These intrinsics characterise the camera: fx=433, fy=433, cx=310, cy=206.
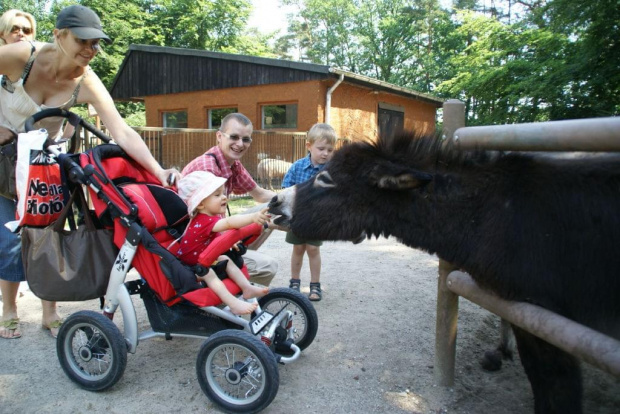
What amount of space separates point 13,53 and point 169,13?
32480 millimetres

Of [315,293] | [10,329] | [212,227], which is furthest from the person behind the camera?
[315,293]

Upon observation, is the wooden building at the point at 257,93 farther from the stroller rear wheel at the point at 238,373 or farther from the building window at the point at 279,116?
the stroller rear wheel at the point at 238,373

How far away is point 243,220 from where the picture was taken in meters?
2.81

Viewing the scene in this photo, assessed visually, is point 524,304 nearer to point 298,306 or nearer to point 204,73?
point 298,306

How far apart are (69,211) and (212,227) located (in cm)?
123

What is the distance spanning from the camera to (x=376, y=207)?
2832 millimetres

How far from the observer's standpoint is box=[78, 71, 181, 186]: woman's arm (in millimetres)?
3516

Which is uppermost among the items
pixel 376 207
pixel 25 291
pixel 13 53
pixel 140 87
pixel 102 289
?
pixel 140 87

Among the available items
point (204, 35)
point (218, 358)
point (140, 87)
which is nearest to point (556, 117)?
point (218, 358)

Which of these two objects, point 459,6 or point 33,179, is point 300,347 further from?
point 459,6

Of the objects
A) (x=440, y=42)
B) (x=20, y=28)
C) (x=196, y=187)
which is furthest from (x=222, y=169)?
(x=440, y=42)

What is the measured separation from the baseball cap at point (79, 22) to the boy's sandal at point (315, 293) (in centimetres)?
321

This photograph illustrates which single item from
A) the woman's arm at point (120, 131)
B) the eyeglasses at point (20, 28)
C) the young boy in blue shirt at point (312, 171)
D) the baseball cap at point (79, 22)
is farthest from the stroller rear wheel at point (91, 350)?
the eyeglasses at point (20, 28)

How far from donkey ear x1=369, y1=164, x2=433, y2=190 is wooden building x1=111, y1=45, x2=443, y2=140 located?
1212 centimetres
